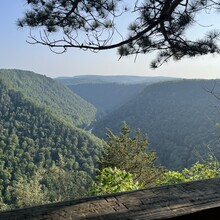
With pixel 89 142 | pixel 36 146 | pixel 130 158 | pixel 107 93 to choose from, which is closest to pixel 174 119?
pixel 89 142

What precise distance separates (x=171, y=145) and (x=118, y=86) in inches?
4521

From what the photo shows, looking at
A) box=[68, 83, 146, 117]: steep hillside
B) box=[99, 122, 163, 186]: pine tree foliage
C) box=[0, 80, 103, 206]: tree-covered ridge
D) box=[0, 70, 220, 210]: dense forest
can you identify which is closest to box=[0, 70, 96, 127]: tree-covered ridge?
box=[0, 70, 220, 210]: dense forest

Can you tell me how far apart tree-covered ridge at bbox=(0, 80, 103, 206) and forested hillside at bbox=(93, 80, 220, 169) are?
12.1 meters

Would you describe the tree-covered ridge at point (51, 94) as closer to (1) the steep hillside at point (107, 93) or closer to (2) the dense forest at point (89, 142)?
(2) the dense forest at point (89, 142)

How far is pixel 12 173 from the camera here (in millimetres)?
54344

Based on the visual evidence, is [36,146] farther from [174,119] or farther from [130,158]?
[130,158]

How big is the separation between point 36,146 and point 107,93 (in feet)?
365

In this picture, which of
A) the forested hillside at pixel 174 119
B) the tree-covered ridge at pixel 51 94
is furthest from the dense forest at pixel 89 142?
the tree-covered ridge at pixel 51 94

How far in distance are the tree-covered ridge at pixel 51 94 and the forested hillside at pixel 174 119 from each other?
91.7 feet

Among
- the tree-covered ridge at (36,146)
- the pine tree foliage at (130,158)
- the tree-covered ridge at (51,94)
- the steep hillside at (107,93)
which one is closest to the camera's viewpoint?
the pine tree foliage at (130,158)

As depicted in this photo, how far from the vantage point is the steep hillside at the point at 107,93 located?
158 m

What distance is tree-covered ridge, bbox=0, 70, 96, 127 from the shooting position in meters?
127

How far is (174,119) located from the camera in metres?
78.8

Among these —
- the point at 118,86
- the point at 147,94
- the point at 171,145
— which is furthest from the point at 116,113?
the point at 118,86
